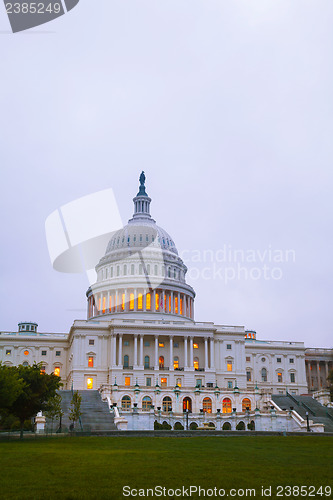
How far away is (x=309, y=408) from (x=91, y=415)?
34304 millimetres

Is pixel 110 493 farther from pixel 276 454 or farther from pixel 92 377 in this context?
pixel 92 377

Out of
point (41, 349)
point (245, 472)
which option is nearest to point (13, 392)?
point (245, 472)

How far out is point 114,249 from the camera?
138375 millimetres

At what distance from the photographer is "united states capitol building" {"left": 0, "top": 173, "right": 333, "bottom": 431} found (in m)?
84.9

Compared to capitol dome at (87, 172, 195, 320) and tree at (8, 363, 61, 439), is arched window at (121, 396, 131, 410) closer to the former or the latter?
tree at (8, 363, 61, 439)

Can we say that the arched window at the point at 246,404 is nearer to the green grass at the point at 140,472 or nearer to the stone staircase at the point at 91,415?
the stone staircase at the point at 91,415

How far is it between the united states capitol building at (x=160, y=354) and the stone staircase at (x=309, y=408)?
870mm

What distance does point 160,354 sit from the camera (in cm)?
11075

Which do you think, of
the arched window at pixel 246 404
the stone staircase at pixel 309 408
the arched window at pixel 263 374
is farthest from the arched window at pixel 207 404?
the arched window at pixel 263 374

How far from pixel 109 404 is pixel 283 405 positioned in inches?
1067

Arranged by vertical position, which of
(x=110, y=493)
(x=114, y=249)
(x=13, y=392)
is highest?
(x=114, y=249)

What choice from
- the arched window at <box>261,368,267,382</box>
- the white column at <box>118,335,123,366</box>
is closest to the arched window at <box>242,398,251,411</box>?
the white column at <box>118,335,123,366</box>

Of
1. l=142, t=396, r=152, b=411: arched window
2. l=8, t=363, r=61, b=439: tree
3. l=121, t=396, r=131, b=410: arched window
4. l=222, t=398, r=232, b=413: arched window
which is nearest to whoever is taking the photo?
l=8, t=363, r=61, b=439: tree

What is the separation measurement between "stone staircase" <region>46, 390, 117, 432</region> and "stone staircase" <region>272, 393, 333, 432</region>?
87.1 feet
